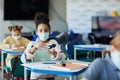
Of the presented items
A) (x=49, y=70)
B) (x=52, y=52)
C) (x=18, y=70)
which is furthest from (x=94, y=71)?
(x=18, y=70)

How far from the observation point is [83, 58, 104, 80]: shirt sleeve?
7.08 ft

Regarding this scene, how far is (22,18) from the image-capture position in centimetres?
947

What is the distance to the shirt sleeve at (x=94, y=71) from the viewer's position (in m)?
2.16

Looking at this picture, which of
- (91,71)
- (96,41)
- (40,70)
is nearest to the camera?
(91,71)

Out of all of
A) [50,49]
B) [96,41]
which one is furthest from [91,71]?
[96,41]

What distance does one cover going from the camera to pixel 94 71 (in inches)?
86.0

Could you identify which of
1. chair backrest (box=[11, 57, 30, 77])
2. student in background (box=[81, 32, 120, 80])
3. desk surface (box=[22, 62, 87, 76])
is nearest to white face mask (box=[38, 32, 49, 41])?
desk surface (box=[22, 62, 87, 76])

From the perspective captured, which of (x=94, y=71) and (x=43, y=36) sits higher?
(x=43, y=36)

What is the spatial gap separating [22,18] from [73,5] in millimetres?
1590

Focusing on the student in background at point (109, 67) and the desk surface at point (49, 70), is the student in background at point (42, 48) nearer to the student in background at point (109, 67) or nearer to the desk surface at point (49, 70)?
the desk surface at point (49, 70)

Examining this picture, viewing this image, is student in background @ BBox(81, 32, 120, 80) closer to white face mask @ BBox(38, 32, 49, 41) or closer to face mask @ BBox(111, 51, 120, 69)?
face mask @ BBox(111, 51, 120, 69)

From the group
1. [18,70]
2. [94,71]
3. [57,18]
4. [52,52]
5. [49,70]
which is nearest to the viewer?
[94,71]

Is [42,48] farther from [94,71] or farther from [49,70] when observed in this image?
[94,71]

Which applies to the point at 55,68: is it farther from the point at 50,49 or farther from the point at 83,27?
the point at 83,27
